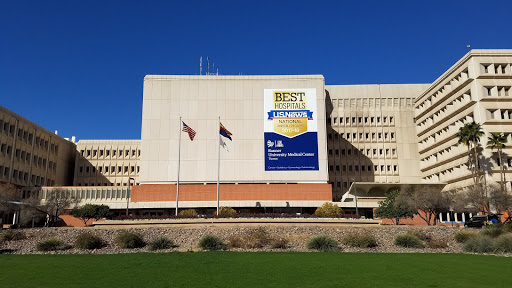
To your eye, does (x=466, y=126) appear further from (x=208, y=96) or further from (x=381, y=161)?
(x=208, y=96)

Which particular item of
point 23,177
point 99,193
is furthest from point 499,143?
point 23,177

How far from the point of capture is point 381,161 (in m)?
103

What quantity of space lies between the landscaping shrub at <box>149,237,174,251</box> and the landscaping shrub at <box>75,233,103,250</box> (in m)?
4.26

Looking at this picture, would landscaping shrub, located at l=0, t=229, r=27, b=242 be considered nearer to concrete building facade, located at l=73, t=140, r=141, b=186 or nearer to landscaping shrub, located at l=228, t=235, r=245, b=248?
landscaping shrub, located at l=228, t=235, r=245, b=248

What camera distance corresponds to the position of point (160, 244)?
3519cm

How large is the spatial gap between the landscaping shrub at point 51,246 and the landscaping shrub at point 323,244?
65.6 ft

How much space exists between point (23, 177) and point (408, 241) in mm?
77679

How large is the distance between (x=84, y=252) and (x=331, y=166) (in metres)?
76.3

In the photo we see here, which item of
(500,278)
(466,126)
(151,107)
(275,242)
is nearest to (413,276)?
(500,278)

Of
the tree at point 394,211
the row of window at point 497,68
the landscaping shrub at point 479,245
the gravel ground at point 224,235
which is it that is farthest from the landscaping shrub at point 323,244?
the row of window at point 497,68

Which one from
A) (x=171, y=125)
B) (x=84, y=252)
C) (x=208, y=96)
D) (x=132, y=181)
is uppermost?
(x=208, y=96)

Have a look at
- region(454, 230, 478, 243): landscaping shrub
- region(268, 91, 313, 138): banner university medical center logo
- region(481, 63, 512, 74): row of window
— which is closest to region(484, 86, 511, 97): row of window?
region(481, 63, 512, 74): row of window

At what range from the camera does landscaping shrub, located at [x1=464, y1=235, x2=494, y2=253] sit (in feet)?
109

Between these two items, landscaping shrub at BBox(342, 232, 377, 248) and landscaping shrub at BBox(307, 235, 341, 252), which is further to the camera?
landscaping shrub at BBox(342, 232, 377, 248)
